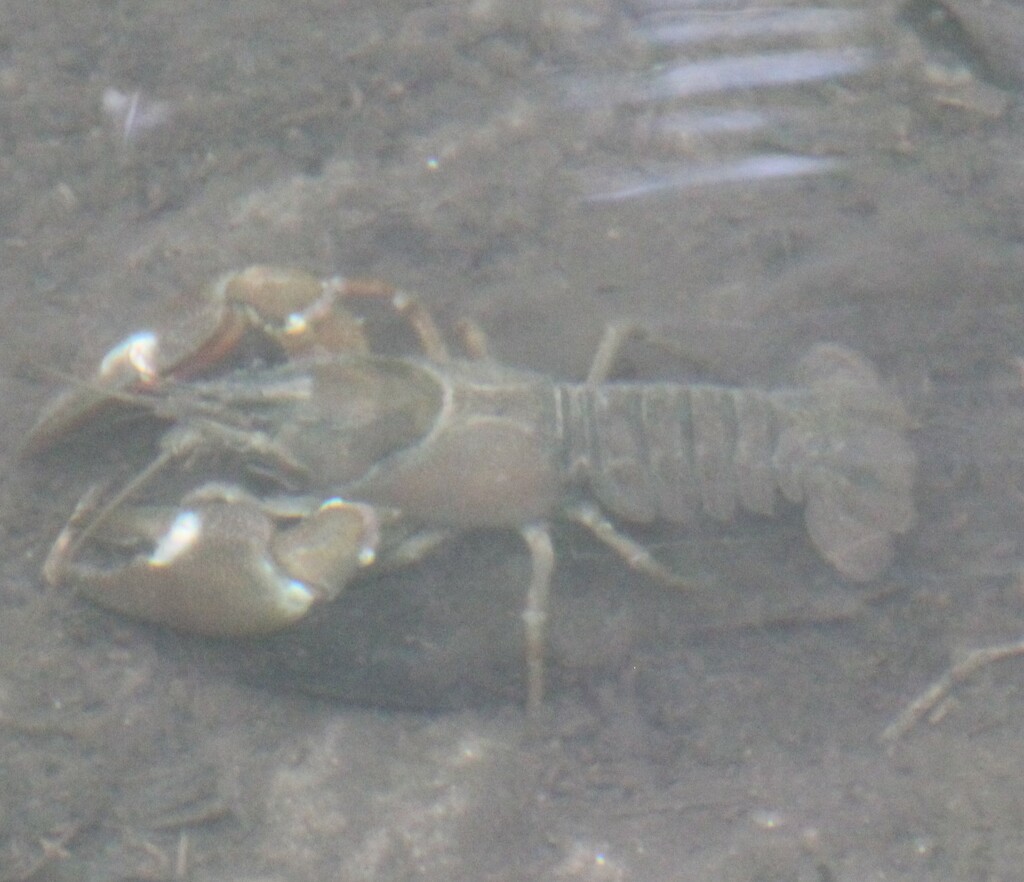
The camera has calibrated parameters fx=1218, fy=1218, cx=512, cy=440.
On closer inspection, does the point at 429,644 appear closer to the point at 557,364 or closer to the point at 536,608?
the point at 536,608

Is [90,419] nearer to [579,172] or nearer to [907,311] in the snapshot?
[579,172]

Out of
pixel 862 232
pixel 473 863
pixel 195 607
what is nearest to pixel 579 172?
pixel 862 232

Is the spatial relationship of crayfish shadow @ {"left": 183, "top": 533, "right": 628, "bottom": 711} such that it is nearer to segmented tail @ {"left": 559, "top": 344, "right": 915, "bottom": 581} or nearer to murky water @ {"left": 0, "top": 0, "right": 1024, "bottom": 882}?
murky water @ {"left": 0, "top": 0, "right": 1024, "bottom": 882}

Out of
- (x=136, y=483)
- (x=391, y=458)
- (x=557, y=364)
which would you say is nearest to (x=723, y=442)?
(x=557, y=364)

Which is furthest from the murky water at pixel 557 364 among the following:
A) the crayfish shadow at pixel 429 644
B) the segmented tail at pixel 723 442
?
the segmented tail at pixel 723 442

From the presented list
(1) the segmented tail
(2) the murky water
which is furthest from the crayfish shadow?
(1) the segmented tail

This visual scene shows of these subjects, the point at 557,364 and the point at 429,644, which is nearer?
the point at 429,644
